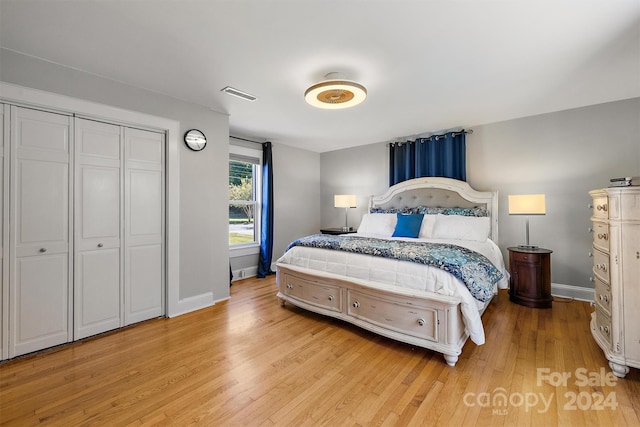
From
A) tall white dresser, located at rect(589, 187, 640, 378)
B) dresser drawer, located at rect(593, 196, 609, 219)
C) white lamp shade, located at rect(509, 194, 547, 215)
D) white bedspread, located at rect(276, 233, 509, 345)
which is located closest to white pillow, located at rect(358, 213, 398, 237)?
white bedspread, located at rect(276, 233, 509, 345)

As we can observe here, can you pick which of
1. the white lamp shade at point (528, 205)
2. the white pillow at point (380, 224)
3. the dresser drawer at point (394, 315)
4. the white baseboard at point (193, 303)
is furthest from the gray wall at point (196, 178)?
the white lamp shade at point (528, 205)

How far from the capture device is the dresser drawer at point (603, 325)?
75.8 inches

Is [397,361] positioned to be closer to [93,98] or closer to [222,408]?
[222,408]

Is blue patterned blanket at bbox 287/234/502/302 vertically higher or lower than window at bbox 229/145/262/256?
lower

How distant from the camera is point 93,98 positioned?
2471mm

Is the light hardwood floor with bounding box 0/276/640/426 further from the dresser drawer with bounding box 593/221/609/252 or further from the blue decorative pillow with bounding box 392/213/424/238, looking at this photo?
the blue decorative pillow with bounding box 392/213/424/238

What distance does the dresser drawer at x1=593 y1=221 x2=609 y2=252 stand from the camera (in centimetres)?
198

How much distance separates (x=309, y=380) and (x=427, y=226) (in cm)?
271

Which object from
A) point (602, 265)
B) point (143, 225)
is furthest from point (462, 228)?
point (143, 225)

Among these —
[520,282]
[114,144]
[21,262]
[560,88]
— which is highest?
[560,88]

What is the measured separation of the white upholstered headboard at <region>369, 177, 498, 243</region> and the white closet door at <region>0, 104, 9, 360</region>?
14.2ft

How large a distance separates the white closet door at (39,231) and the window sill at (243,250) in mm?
2185

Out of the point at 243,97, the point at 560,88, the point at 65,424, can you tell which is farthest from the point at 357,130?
the point at 65,424

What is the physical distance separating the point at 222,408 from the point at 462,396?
1455 mm
